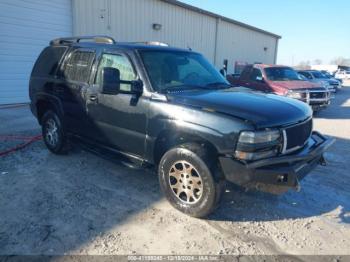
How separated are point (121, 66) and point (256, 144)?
7.24ft

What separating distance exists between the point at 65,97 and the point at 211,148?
112 inches

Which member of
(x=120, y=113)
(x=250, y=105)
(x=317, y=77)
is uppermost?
(x=250, y=105)

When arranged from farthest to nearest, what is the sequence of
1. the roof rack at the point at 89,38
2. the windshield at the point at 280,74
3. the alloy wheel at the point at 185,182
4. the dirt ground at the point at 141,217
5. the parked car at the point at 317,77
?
the parked car at the point at 317,77
the windshield at the point at 280,74
the roof rack at the point at 89,38
the alloy wheel at the point at 185,182
the dirt ground at the point at 141,217

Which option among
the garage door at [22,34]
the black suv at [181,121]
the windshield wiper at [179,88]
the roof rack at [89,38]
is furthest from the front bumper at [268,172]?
the garage door at [22,34]

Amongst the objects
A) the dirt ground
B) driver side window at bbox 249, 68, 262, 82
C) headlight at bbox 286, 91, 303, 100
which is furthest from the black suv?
driver side window at bbox 249, 68, 262, 82

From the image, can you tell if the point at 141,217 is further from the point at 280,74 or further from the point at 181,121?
the point at 280,74

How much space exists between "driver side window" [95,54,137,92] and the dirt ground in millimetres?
1445

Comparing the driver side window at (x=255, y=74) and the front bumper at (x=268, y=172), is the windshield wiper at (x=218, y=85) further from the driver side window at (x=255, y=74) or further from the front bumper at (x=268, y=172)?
the driver side window at (x=255, y=74)

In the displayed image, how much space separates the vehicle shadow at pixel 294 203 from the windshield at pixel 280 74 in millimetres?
6684

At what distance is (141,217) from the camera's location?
3.71 meters

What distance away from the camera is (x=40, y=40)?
37.8 ft

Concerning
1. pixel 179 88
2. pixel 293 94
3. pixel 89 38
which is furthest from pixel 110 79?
pixel 293 94

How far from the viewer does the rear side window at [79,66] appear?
484 centimetres

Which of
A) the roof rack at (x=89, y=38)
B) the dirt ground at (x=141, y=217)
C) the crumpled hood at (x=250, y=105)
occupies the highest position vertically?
the roof rack at (x=89, y=38)
